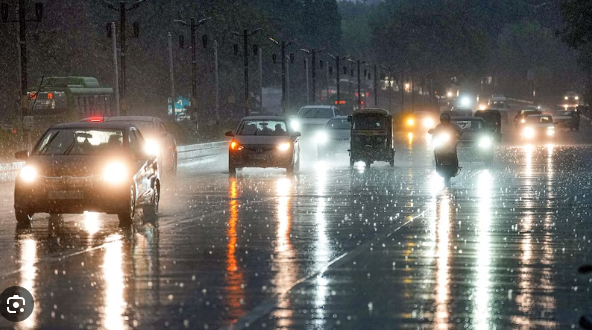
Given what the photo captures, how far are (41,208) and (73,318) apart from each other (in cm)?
882

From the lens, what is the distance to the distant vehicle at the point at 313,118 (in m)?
62.7

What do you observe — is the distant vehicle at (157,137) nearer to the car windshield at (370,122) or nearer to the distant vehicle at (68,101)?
the car windshield at (370,122)

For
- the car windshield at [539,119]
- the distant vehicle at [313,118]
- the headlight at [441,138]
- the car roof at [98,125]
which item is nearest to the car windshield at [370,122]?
the headlight at [441,138]

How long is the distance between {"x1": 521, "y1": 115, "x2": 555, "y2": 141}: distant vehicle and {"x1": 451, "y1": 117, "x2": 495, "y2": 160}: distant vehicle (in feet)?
127

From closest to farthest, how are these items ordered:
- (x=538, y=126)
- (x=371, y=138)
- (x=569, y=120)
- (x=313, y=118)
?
(x=371, y=138)
(x=313, y=118)
(x=538, y=126)
(x=569, y=120)

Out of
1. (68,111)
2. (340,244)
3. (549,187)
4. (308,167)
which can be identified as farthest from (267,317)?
(68,111)

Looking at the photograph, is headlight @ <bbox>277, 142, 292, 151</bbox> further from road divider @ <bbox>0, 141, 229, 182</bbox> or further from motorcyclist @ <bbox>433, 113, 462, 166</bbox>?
road divider @ <bbox>0, 141, 229, 182</bbox>

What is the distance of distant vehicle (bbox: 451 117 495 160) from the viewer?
1545 inches

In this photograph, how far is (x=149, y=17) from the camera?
5723 inches

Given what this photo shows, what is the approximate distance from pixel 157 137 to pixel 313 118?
2992cm

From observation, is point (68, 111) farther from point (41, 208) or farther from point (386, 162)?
point (41, 208)

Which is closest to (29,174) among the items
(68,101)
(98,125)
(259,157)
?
(98,125)

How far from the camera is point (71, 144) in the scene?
2050 centimetres

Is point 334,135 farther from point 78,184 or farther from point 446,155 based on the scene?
point 78,184
